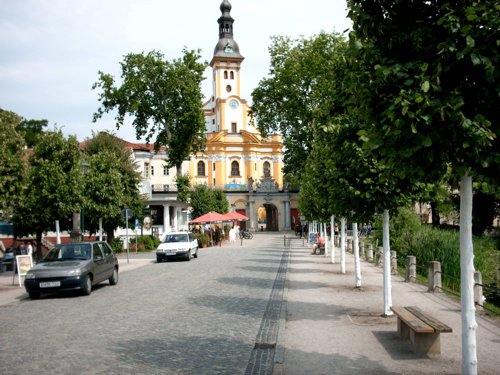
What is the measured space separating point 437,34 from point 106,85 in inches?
1778

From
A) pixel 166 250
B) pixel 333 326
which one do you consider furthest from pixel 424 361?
pixel 166 250

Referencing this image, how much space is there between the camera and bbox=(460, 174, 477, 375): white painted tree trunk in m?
5.96

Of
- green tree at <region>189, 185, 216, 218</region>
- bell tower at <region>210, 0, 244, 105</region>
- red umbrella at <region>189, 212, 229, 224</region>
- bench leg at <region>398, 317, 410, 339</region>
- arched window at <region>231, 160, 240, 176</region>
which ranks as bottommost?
bench leg at <region>398, 317, 410, 339</region>

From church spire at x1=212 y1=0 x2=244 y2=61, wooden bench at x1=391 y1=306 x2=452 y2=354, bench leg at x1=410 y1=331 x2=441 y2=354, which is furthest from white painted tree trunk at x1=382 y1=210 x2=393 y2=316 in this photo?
church spire at x1=212 y1=0 x2=244 y2=61

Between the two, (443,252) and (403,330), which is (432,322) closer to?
(403,330)

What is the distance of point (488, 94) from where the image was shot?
17.9ft

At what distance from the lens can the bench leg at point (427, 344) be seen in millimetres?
7715

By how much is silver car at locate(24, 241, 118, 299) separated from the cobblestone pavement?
1.23 feet

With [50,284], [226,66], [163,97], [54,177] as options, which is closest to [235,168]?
[226,66]

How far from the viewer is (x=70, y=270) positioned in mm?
15156

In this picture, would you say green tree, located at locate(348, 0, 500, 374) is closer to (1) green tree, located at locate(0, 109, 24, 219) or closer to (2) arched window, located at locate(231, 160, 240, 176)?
(1) green tree, located at locate(0, 109, 24, 219)

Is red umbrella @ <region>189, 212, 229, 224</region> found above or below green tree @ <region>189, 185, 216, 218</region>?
below

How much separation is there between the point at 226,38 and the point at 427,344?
91.4 metres

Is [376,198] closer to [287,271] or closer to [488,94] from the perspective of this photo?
[488,94]
